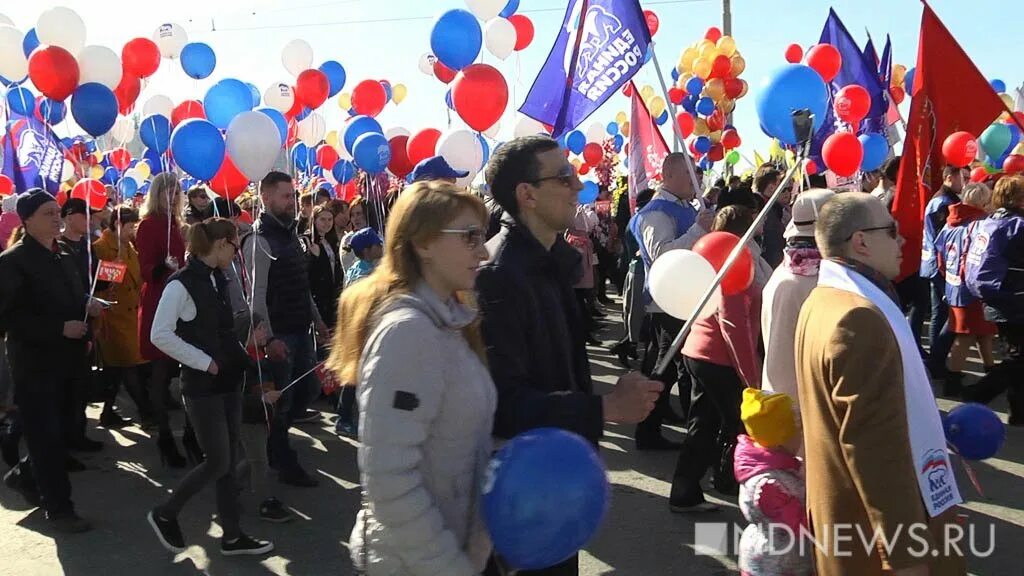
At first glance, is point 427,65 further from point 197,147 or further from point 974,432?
point 974,432

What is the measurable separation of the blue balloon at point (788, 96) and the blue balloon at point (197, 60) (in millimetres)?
6277

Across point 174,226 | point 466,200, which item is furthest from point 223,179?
point 466,200

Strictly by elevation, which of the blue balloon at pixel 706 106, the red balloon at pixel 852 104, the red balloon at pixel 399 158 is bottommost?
the red balloon at pixel 399 158

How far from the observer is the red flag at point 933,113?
5.15 meters

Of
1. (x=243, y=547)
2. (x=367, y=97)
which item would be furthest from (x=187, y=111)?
(x=243, y=547)

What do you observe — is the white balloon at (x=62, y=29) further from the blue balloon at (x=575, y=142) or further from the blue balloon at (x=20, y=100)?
the blue balloon at (x=575, y=142)

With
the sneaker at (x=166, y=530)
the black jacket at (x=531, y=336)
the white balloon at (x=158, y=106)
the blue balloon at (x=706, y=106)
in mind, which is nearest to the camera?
the black jacket at (x=531, y=336)

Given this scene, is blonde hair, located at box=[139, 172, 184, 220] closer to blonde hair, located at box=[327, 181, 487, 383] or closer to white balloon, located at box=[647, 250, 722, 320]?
white balloon, located at box=[647, 250, 722, 320]

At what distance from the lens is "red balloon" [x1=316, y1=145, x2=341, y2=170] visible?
553 inches

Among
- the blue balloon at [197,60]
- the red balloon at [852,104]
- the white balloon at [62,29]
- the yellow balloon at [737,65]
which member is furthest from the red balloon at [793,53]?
the white balloon at [62,29]

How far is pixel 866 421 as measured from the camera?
2.37m

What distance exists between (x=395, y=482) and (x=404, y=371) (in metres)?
0.24

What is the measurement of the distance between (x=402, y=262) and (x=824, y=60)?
841 cm

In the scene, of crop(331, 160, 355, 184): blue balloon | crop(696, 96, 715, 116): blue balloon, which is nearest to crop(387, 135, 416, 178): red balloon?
crop(331, 160, 355, 184): blue balloon
